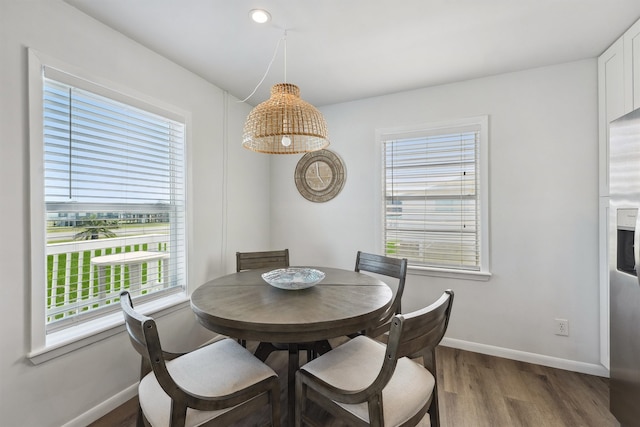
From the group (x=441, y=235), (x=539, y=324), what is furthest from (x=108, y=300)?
(x=539, y=324)

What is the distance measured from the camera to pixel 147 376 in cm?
131

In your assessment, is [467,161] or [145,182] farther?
[467,161]

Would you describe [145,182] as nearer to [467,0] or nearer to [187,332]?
[187,332]

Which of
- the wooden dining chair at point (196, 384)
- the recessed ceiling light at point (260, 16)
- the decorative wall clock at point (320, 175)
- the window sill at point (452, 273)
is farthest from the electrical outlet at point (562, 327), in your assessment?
the recessed ceiling light at point (260, 16)

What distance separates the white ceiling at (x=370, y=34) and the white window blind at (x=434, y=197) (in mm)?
582

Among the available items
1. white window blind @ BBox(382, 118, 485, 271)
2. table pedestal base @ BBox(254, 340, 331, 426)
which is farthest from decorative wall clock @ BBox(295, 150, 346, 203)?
table pedestal base @ BBox(254, 340, 331, 426)

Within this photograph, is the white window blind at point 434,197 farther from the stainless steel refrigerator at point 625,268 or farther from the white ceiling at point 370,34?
the stainless steel refrigerator at point 625,268

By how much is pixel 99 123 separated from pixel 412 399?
2329 millimetres

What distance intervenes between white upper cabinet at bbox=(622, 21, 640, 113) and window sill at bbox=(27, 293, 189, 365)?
11.5 ft

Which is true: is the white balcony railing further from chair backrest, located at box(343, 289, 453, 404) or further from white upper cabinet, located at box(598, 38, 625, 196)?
white upper cabinet, located at box(598, 38, 625, 196)

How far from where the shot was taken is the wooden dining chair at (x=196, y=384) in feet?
3.36

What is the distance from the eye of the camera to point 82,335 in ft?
5.35

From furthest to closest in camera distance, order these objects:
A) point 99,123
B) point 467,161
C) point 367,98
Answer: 1. point 367,98
2. point 467,161
3. point 99,123

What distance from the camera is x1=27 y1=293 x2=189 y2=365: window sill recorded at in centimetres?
148
